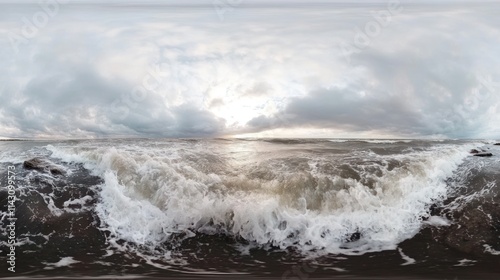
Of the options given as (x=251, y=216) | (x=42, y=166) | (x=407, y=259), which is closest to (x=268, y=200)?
(x=251, y=216)

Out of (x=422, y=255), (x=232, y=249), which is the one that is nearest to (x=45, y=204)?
(x=232, y=249)

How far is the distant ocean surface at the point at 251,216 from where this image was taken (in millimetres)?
5859

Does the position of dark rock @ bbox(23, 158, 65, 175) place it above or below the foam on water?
above

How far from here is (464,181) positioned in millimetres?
9516

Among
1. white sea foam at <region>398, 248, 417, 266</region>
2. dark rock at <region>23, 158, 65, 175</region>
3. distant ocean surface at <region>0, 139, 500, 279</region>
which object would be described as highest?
dark rock at <region>23, 158, 65, 175</region>

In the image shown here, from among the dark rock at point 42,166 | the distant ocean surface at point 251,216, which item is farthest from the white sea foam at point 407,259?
the dark rock at point 42,166

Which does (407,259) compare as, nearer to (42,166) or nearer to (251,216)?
(251,216)

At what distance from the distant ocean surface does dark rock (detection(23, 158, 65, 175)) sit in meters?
0.07

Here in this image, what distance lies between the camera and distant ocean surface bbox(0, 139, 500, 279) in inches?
231

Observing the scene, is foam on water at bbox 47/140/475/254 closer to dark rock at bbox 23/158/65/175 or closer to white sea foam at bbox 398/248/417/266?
white sea foam at bbox 398/248/417/266

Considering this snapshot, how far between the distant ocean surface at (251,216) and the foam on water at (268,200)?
3 cm

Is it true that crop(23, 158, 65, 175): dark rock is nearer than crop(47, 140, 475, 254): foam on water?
No

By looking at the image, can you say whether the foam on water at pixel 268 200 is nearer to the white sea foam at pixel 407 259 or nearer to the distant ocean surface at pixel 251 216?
the distant ocean surface at pixel 251 216

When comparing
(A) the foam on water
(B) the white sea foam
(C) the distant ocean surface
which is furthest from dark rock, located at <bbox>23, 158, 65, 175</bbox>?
(B) the white sea foam
